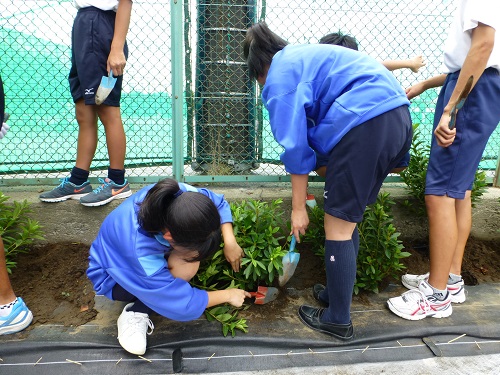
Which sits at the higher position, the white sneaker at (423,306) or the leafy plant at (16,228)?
the leafy plant at (16,228)

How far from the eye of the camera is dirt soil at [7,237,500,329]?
2.35 metres

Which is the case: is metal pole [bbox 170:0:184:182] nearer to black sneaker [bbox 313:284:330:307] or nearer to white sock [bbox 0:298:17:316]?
black sneaker [bbox 313:284:330:307]

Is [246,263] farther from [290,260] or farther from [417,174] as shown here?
[417,174]

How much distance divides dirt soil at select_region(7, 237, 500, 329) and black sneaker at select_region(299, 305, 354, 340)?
0.36 meters

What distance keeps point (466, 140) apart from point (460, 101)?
0.67 feet

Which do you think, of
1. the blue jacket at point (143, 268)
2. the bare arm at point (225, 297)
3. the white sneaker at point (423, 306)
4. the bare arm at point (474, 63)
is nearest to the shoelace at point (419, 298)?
the white sneaker at point (423, 306)

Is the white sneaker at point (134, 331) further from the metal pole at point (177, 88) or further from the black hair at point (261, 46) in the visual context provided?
the black hair at point (261, 46)

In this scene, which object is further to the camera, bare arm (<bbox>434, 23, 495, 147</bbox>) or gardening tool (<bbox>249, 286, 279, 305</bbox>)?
gardening tool (<bbox>249, 286, 279, 305</bbox>)

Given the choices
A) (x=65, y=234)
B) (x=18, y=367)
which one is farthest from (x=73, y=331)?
(x=65, y=234)

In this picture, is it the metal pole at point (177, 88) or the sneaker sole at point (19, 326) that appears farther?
the metal pole at point (177, 88)

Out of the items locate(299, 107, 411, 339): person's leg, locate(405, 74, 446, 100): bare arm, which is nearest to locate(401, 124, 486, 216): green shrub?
locate(405, 74, 446, 100): bare arm

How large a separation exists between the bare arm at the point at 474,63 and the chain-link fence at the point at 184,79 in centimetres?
113

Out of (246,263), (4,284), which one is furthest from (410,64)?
(4,284)

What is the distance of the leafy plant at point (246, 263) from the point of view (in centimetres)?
220
